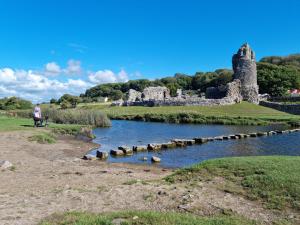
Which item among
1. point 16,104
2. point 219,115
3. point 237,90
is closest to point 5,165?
point 219,115

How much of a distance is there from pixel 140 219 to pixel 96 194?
265 centimetres

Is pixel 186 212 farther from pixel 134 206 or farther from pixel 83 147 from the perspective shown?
pixel 83 147

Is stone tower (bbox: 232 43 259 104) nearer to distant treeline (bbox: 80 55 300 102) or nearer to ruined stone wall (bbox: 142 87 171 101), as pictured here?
ruined stone wall (bbox: 142 87 171 101)

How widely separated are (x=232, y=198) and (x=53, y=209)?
4659 millimetres

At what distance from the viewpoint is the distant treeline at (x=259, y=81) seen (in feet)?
291

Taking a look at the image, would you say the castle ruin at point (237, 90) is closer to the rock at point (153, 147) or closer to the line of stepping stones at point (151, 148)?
the line of stepping stones at point (151, 148)

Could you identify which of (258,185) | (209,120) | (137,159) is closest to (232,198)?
(258,185)

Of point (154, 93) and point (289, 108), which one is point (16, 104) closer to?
point (154, 93)

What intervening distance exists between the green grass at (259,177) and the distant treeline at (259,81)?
7627 cm

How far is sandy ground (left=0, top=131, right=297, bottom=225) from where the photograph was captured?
8.67 m

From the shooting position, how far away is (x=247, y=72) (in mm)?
67750

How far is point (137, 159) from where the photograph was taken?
19.4 meters

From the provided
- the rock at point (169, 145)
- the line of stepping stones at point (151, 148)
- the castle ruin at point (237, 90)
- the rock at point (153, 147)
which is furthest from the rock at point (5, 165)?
the castle ruin at point (237, 90)

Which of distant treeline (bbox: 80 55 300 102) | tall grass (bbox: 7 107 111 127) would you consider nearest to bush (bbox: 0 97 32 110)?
tall grass (bbox: 7 107 111 127)
